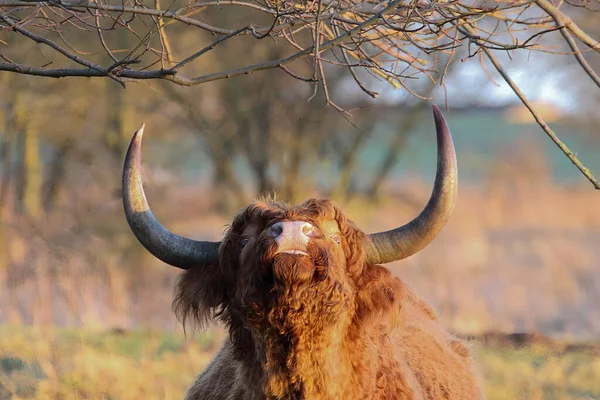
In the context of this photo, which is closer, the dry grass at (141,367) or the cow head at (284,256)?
the cow head at (284,256)

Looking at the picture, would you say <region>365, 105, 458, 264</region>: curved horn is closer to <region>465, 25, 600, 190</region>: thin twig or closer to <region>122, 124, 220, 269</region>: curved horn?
<region>465, 25, 600, 190</region>: thin twig

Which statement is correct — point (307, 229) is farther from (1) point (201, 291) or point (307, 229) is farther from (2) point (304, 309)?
(1) point (201, 291)

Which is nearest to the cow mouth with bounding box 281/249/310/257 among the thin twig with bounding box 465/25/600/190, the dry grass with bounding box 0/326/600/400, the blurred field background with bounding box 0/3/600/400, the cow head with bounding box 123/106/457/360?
the cow head with bounding box 123/106/457/360

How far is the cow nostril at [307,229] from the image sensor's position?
13.0 feet

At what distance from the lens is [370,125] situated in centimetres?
1655

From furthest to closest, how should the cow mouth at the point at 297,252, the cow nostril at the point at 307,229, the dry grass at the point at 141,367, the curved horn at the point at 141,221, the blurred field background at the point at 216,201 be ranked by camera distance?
the blurred field background at the point at 216,201 < the dry grass at the point at 141,367 < the curved horn at the point at 141,221 < the cow nostril at the point at 307,229 < the cow mouth at the point at 297,252

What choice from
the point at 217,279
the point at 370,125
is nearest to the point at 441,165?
the point at 217,279

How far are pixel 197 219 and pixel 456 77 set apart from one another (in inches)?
285

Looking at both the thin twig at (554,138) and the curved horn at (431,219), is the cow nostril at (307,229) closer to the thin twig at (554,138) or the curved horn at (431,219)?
the curved horn at (431,219)

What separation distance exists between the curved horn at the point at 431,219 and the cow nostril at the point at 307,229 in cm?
64

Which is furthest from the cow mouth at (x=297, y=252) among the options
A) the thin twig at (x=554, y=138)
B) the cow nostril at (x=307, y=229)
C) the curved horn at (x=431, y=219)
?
the thin twig at (x=554, y=138)

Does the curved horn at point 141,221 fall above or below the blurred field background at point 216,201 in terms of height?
below

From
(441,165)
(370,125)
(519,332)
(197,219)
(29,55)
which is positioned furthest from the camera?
(197,219)

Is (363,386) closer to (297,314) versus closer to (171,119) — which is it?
(297,314)
